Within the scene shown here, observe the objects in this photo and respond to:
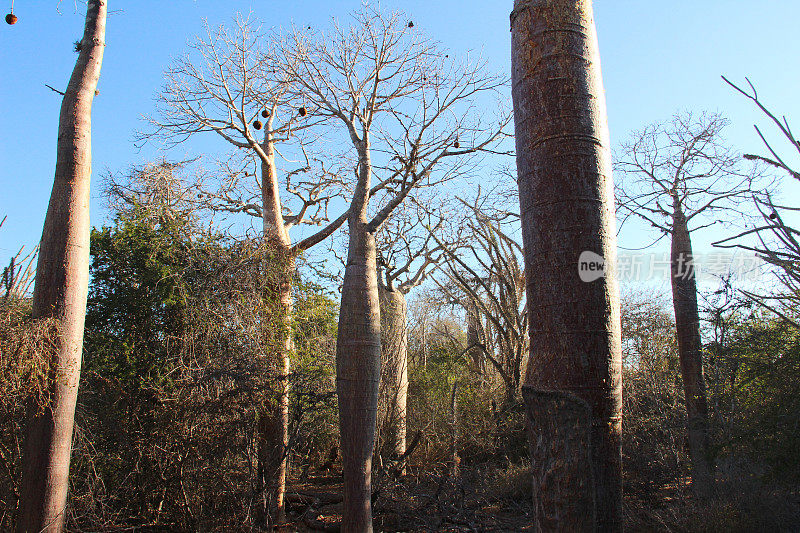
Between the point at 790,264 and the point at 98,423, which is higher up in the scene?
the point at 790,264

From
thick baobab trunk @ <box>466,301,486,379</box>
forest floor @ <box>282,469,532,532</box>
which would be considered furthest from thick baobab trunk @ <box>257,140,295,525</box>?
thick baobab trunk @ <box>466,301,486,379</box>

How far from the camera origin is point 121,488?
5.47 meters

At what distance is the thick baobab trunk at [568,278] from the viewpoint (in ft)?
5.07

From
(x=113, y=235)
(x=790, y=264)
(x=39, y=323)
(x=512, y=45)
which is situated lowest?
(x=790, y=264)

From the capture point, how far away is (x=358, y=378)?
536 centimetres

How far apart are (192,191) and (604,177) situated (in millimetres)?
7720

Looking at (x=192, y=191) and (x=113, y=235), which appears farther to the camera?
(x=192, y=191)

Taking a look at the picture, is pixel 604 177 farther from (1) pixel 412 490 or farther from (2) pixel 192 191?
(2) pixel 192 191

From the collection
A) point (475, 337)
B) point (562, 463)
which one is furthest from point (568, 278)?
point (475, 337)

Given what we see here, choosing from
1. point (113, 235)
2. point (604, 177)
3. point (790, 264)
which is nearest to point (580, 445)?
point (790, 264)

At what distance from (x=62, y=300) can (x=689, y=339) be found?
7.12m

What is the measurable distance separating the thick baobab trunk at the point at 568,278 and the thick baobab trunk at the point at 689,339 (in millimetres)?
5578

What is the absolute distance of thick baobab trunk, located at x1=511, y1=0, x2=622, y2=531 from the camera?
1544 mm

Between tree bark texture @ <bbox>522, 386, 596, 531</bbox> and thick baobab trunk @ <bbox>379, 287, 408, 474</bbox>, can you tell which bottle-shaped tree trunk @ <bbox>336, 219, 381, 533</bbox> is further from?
tree bark texture @ <bbox>522, 386, 596, 531</bbox>
